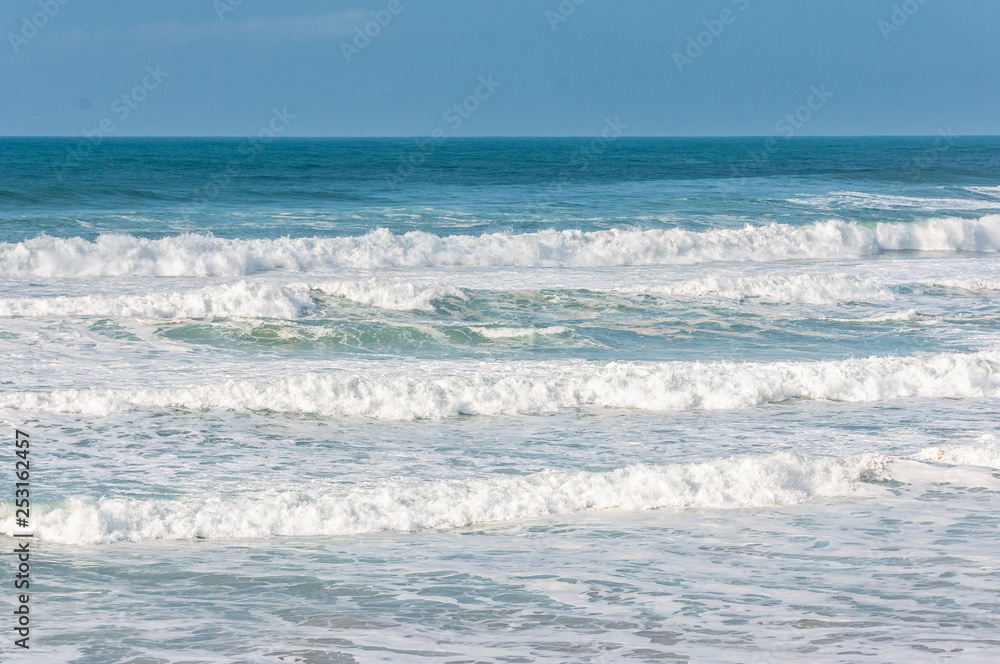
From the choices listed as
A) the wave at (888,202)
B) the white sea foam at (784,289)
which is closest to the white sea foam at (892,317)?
the white sea foam at (784,289)

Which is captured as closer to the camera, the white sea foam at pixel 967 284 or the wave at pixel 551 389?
the wave at pixel 551 389

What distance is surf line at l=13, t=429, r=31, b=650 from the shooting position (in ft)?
18.2

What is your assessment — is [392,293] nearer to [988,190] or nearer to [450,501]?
[450,501]

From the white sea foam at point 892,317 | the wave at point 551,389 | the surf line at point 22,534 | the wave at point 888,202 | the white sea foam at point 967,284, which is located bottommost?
the surf line at point 22,534

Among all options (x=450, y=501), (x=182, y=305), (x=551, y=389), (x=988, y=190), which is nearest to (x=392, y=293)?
(x=182, y=305)

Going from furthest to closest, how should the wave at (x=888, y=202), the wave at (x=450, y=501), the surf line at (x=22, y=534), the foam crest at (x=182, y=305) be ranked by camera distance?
the wave at (x=888, y=202) → the foam crest at (x=182, y=305) → the wave at (x=450, y=501) → the surf line at (x=22, y=534)

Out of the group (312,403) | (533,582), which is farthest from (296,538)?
(312,403)

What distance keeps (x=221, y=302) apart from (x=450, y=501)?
29.5ft

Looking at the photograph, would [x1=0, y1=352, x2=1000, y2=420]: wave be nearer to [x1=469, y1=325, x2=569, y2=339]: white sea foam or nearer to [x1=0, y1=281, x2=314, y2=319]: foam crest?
[x1=469, y1=325, x2=569, y2=339]: white sea foam

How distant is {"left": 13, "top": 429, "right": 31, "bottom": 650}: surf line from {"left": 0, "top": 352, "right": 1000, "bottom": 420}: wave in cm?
151

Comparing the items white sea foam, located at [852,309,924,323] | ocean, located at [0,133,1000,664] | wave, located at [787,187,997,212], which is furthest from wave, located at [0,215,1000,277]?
white sea foam, located at [852,309,924,323]

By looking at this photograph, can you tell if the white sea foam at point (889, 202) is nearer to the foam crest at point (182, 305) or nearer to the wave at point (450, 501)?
the foam crest at point (182, 305)

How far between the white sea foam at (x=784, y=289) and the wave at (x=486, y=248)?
5531 mm

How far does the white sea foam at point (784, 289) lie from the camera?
59.3 ft
